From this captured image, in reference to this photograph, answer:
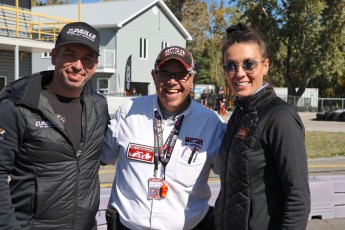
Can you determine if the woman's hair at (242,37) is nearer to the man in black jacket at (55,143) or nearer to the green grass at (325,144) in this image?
the man in black jacket at (55,143)

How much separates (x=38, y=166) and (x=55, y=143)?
0.18 meters

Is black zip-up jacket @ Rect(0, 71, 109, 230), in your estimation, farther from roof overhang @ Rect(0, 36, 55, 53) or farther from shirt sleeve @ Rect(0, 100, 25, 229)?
roof overhang @ Rect(0, 36, 55, 53)

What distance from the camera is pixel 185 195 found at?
3215 mm

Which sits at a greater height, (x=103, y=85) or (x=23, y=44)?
(x=23, y=44)

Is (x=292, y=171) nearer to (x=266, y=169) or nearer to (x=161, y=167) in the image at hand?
(x=266, y=169)

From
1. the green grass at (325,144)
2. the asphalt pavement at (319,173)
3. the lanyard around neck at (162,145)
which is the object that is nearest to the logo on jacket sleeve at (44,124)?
the lanyard around neck at (162,145)

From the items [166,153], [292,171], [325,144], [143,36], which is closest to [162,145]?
[166,153]

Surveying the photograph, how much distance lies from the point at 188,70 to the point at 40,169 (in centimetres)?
131

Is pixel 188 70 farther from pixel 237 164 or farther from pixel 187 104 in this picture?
pixel 237 164

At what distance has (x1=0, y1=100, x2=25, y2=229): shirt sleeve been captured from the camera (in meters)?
2.57

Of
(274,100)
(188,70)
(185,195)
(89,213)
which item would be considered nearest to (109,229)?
(89,213)

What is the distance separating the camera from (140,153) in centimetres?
321

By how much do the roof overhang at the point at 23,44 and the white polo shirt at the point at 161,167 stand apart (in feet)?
59.2

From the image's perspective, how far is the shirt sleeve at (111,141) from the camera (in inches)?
131
